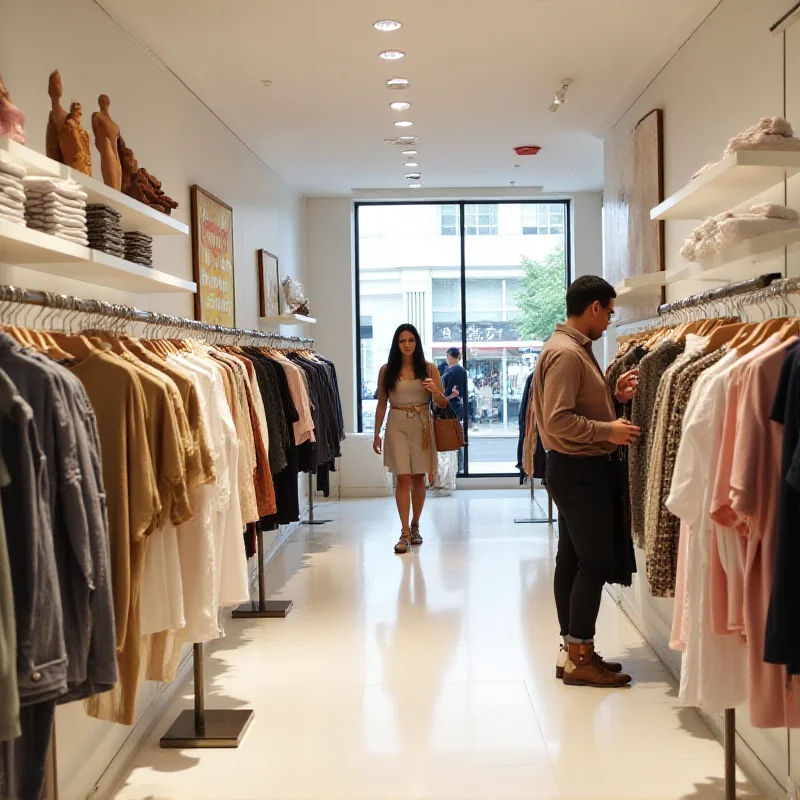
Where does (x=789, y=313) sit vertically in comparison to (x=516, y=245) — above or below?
below

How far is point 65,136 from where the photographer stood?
318 cm

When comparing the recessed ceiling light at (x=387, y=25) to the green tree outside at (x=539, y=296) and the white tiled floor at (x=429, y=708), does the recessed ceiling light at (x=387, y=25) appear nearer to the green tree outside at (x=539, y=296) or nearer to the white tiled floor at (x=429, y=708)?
the white tiled floor at (x=429, y=708)

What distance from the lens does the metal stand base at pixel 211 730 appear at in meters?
3.45

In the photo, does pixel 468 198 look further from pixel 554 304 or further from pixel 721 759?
pixel 721 759

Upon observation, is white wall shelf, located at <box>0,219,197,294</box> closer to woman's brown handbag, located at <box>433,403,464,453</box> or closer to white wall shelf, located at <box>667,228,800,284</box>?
white wall shelf, located at <box>667,228,800,284</box>

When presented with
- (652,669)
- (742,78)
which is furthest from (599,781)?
(742,78)

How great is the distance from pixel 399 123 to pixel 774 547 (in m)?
5.15

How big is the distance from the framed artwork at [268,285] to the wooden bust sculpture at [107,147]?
12.4ft

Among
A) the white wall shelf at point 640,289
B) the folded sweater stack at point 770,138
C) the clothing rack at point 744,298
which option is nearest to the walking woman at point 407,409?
the white wall shelf at point 640,289

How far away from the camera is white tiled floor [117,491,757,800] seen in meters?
3.10

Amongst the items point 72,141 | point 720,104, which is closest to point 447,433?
point 720,104

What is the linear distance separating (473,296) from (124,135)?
660 centimetres

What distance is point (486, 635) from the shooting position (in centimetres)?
476

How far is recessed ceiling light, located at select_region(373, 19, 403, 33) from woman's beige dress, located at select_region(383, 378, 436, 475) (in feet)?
9.57
